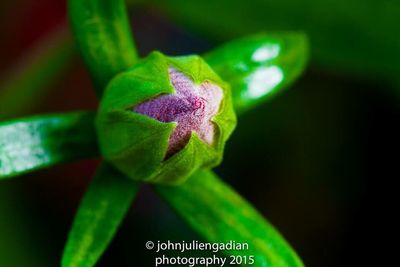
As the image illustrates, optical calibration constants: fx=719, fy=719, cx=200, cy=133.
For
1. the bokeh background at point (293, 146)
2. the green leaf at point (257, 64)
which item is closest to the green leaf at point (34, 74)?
the bokeh background at point (293, 146)

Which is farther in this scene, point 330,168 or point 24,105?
point 330,168

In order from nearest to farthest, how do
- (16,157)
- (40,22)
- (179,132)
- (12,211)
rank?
(179,132), (16,157), (12,211), (40,22)

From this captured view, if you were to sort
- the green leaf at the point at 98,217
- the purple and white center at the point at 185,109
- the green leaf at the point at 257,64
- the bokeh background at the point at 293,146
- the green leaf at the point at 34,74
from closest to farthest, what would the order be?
the purple and white center at the point at 185,109
the green leaf at the point at 98,217
the green leaf at the point at 257,64
the green leaf at the point at 34,74
the bokeh background at the point at 293,146

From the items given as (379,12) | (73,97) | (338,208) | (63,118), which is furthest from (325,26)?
(63,118)

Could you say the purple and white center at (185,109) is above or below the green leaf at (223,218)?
above

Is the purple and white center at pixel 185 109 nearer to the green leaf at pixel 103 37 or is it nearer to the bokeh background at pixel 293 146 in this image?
the green leaf at pixel 103 37

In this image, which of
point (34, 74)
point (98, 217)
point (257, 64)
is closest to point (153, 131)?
point (98, 217)

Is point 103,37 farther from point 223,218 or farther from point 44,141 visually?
point 223,218

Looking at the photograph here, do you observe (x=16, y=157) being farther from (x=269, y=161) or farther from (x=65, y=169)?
(x=269, y=161)
